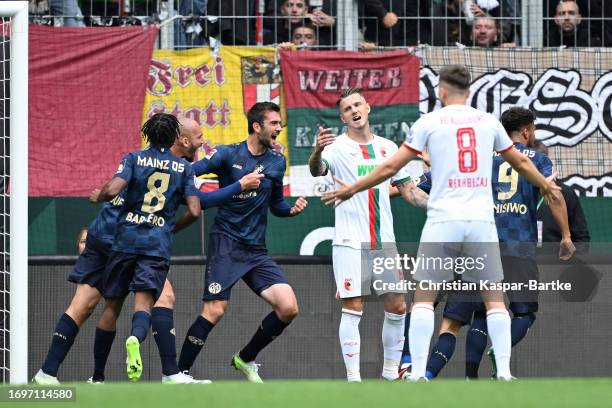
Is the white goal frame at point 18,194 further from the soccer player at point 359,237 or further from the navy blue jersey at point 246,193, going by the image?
the soccer player at point 359,237

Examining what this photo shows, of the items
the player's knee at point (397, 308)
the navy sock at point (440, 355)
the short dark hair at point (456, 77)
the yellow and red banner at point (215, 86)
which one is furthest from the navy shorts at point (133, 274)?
the yellow and red banner at point (215, 86)

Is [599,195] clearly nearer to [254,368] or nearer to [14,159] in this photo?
[254,368]

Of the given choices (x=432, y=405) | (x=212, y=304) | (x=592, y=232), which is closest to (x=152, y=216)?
(x=212, y=304)

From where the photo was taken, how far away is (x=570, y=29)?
1377cm

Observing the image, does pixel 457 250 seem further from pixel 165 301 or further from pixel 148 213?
pixel 165 301

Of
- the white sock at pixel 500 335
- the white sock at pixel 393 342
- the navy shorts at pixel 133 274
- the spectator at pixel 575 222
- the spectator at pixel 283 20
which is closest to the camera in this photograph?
the white sock at pixel 500 335

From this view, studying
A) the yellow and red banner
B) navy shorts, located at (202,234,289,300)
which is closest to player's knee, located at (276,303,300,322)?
navy shorts, located at (202,234,289,300)

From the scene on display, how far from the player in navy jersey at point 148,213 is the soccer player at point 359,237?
0.96 metres

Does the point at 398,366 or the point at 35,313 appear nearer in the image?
the point at 398,366

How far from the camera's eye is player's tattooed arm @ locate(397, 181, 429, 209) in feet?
32.1

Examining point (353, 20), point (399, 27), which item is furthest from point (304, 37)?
point (399, 27)

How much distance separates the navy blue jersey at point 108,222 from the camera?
9.81m

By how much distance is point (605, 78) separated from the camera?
44.6ft

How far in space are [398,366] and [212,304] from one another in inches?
55.4
